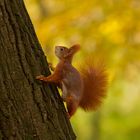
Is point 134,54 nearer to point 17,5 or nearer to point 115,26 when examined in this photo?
point 115,26

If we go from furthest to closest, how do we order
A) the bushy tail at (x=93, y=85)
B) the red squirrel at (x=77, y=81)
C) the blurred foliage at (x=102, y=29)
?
the blurred foliage at (x=102, y=29) → the bushy tail at (x=93, y=85) → the red squirrel at (x=77, y=81)

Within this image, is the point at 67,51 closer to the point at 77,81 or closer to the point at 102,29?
the point at 77,81

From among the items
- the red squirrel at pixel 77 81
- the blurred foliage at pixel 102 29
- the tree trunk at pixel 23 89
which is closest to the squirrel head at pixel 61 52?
the red squirrel at pixel 77 81

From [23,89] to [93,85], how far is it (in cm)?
45

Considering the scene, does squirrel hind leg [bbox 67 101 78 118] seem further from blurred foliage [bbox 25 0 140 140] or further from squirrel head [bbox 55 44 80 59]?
blurred foliage [bbox 25 0 140 140]

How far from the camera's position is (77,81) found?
1899 mm

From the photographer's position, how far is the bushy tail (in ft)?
6.84

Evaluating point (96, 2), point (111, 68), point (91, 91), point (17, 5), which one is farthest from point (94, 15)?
point (17, 5)

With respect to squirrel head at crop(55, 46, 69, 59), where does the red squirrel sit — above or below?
below

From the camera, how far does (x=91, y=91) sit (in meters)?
2.10

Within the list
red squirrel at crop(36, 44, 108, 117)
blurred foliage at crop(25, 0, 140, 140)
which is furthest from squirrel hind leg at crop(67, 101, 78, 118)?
blurred foliage at crop(25, 0, 140, 140)

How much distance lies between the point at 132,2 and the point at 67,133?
7.78 feet

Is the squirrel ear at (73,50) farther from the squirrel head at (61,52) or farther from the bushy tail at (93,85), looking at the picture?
the bushy tail at (93,85)

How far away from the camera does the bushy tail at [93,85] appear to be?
209cm
